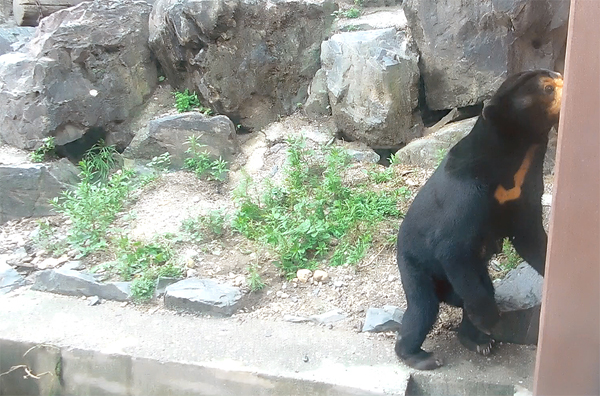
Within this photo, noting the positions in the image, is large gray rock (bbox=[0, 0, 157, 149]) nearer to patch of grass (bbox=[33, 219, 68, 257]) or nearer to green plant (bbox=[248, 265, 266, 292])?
patch of grass (bbox=[33, 219, 68, 257])

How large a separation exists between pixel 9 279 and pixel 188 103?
271cm

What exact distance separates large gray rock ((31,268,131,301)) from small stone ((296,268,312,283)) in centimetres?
107

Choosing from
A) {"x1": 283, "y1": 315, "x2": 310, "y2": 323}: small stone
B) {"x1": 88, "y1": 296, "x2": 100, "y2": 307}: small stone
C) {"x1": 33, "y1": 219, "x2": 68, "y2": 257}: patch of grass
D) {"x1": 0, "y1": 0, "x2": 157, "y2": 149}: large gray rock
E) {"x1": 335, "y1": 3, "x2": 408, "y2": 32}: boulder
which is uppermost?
{"x1": 335, "y1": 3, "x2": 408, "y2": 32}: boulder

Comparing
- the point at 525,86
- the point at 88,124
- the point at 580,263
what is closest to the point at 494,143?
the point at 525,86

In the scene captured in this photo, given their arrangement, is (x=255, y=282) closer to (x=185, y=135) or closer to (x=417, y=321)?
(x=417, y=321)

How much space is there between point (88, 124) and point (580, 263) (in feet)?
17.3

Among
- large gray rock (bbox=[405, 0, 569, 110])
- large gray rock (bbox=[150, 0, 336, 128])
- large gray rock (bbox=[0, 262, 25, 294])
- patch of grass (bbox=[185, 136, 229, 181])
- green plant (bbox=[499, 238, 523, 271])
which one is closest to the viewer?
green plant (bbox=[499, 238, 523, 271])

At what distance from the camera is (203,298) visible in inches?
159

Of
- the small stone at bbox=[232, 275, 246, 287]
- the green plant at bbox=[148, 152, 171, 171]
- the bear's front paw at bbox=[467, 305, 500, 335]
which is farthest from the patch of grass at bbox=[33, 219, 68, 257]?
the bear's front paw at bbox=[467, 305, 500, 335]

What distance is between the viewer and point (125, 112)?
6.77 meters

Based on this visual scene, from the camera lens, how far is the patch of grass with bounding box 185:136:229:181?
5891mm

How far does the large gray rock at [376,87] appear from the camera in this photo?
589cm

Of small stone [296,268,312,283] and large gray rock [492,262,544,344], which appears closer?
large gray rock [492,262,544,344]

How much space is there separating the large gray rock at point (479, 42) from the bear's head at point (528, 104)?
2384 mm
